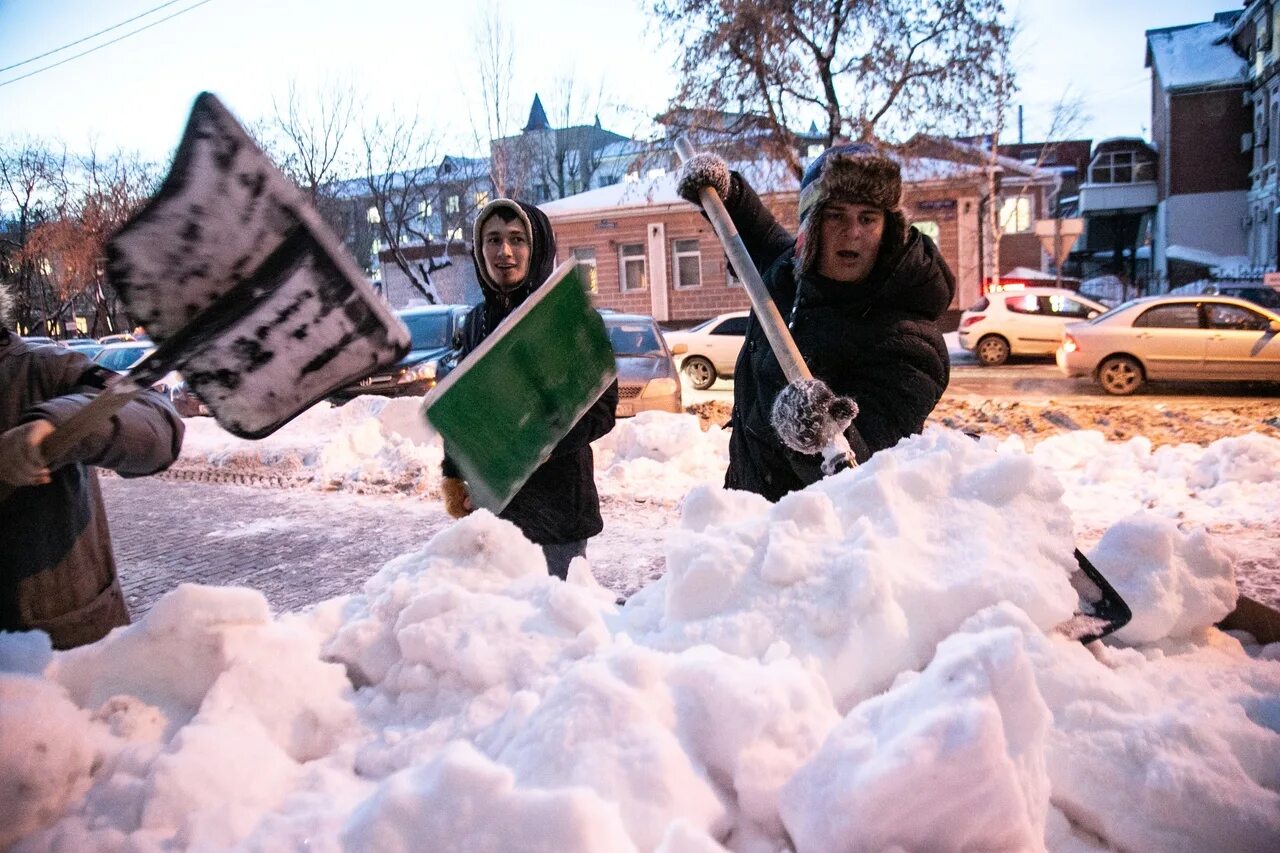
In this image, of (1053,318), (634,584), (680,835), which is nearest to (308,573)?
(634,584)

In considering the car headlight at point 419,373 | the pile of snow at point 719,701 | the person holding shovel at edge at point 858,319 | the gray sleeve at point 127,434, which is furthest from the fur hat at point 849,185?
the car headlight at point 419,373

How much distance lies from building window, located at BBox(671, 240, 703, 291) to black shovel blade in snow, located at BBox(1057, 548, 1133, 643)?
24541mm

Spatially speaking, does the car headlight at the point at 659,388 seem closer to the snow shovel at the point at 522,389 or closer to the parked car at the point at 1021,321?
the snow shovel at the point at 522,389

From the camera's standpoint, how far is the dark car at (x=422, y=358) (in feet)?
34.6

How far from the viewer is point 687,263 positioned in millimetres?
25953

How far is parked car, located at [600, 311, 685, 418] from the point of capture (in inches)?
361

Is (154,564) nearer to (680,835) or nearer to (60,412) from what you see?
(60,412)

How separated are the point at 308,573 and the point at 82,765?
3975 millimetres

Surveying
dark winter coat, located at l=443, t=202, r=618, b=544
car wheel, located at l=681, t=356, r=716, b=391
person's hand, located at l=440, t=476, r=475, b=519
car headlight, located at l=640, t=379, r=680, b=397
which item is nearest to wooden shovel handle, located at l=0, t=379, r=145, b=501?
person's hand, located at l=440, t=476, r=475, b=519

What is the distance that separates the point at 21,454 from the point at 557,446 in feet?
4.80

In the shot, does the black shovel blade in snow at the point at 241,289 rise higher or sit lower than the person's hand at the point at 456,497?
higher

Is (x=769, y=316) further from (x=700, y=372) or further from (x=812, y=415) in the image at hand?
(x=700, y=372)

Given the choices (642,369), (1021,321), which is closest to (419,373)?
(642,369)

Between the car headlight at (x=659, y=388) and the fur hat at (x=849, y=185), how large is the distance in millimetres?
6678
